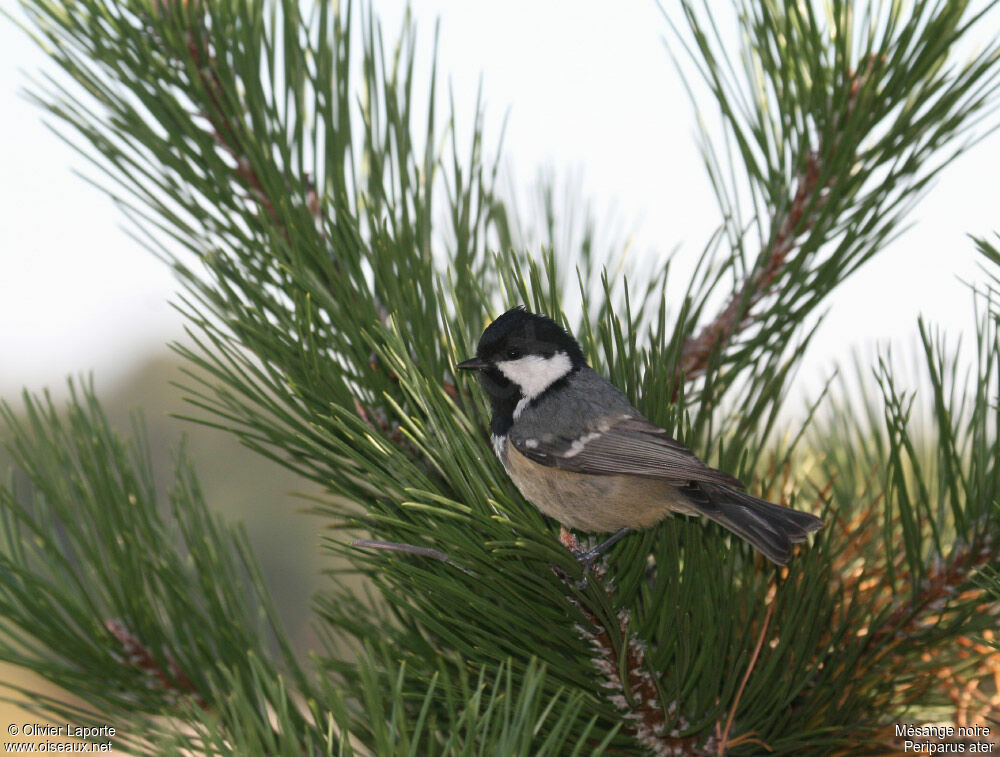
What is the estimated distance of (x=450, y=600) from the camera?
31.0 inches

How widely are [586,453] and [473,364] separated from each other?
359mm

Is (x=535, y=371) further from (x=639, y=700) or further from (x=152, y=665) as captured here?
(x=152, y=665)

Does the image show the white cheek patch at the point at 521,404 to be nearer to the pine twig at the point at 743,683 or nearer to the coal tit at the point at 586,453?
the coal tit at the point at 586,453

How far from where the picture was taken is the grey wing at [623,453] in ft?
3.12

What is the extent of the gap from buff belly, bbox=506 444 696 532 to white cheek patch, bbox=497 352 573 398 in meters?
0.12

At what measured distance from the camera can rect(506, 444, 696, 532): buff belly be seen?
1071mm

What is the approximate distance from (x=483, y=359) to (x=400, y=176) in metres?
0.26

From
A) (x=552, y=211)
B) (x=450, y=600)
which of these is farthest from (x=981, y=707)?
(x=552, y=211)

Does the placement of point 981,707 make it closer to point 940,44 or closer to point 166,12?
point 940,44

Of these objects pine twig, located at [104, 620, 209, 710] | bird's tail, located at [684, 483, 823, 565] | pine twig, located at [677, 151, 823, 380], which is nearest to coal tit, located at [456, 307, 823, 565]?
bird's tail, located at [684, 483, 823, 565]

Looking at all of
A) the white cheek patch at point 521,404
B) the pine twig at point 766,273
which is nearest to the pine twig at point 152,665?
the white cheek patch at point 521,404

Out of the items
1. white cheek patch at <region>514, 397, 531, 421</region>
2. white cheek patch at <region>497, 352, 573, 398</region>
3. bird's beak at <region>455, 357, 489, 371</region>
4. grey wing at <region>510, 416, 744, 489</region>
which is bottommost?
grey wing at <region>510, 416, 744, 489</region>

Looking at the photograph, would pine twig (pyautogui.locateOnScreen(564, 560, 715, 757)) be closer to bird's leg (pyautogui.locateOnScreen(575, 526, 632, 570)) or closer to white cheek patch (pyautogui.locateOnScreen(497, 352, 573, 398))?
bird's leg (pyautogui.locateOnScreen(575, 526, 632, 570))

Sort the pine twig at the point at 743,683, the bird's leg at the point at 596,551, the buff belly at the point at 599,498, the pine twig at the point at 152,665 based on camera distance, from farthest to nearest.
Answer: the buff belly at the point at 599,498
the pine twig at the point at 152,665
the bird's leg at the point at 596,551
the pine twig at the point at 743,683
